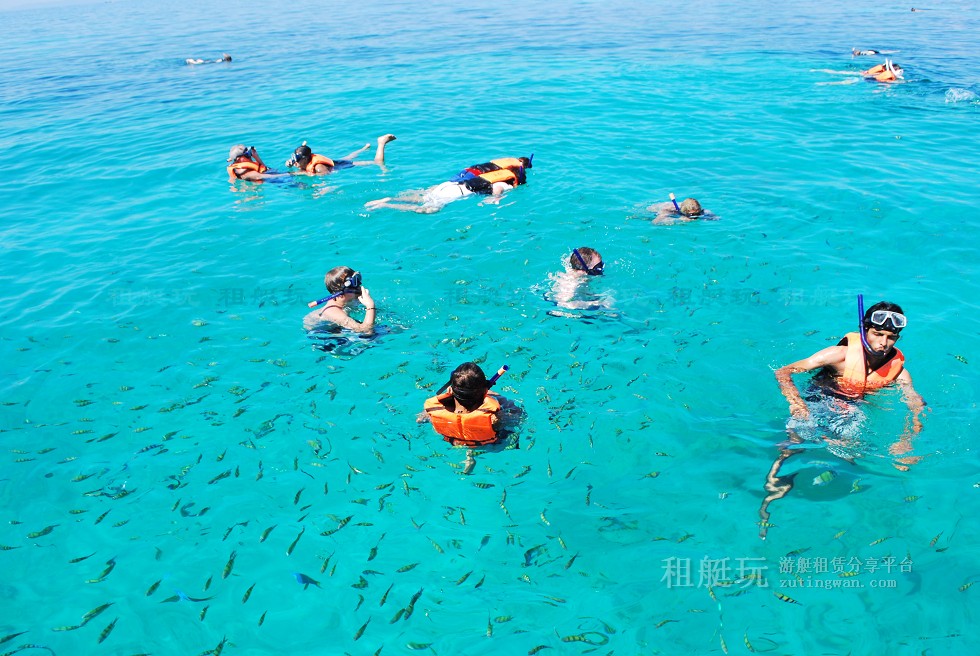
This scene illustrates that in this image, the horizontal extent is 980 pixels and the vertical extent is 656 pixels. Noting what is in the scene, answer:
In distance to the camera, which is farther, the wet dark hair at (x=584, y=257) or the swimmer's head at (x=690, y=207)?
the swimmer's head at (x=690, y=207)

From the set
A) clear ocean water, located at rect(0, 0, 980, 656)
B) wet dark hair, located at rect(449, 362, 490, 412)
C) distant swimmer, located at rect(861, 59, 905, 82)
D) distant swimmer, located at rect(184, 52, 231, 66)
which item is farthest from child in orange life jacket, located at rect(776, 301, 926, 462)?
distant swimmer, located at rect(184, 52, 231, 66)

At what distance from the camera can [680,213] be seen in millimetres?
14828

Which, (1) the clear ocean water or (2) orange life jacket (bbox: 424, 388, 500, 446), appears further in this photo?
(2) orange life jacket (bbox: 424, 388, 500, 446)

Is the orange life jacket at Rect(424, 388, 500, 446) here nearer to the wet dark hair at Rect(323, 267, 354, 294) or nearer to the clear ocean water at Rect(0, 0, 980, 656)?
the clear ocean water at Rect(0, 0, 980, 656)

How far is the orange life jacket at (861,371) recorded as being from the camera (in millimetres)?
8133

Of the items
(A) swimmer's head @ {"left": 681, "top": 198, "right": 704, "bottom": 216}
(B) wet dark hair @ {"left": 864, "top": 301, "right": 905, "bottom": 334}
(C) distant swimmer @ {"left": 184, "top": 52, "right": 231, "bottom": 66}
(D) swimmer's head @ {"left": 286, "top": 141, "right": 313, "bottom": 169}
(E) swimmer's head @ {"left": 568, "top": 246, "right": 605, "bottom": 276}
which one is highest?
(C) distant swimmer @ {"left": 184, "top": 52, "right": 231, "bottom": 66}

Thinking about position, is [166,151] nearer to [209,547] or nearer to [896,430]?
[209,547]

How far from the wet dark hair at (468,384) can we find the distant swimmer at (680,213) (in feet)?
28.7

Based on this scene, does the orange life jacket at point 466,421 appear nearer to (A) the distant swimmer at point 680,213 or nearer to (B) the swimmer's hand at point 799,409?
(B) the swimmer's hand at point 799,409

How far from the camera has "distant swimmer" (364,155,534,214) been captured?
1650 centimetres

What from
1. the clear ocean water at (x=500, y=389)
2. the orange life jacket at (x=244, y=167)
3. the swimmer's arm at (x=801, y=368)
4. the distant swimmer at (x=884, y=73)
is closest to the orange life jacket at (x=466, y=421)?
the clear ocean water at (x=500, y=389)

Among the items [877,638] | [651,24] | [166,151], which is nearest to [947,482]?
[877,638]

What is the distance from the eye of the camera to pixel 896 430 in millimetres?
8680

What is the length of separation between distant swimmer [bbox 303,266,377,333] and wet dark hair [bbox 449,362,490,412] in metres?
3.79
